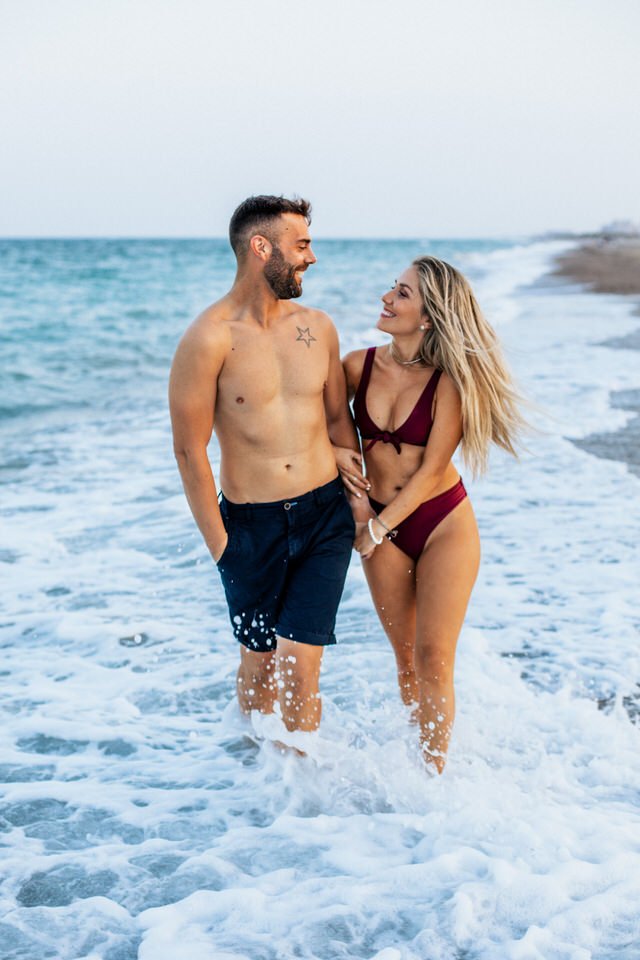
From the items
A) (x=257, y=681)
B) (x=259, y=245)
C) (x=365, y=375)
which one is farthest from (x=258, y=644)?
(x=259, y=245)

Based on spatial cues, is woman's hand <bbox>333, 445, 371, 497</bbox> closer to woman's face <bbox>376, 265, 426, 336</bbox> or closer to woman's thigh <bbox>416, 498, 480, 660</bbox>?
woman's thigh <bbox>416, 498, 480, 660</bbox>

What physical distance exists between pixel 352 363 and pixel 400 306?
1.24ft

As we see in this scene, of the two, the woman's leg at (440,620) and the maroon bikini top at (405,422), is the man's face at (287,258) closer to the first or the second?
the maroon bikini top at (405,422)

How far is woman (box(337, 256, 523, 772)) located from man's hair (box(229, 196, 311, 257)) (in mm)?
538

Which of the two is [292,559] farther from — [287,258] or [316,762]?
[287,258]

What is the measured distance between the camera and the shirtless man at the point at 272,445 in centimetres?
Result: 332

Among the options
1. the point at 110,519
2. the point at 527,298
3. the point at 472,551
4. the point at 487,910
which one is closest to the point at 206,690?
the point at 472,551

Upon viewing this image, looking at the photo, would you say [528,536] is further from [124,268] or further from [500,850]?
[124,268]

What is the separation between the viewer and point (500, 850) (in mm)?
3143

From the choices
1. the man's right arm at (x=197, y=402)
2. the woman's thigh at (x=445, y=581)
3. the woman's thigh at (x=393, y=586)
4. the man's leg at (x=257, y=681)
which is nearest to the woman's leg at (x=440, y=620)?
the woman's thigh at (x=445, y=581)

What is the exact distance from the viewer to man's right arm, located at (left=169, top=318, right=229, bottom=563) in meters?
3.25

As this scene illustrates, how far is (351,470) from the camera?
12.1 ft

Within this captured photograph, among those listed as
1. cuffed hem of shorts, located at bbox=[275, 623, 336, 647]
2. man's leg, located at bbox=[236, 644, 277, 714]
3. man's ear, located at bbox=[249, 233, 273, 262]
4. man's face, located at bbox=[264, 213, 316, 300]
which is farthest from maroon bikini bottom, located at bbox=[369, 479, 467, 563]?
man's ear, located at bbox=[249, 233, 273, 262]

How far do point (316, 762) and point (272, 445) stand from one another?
1.33m
